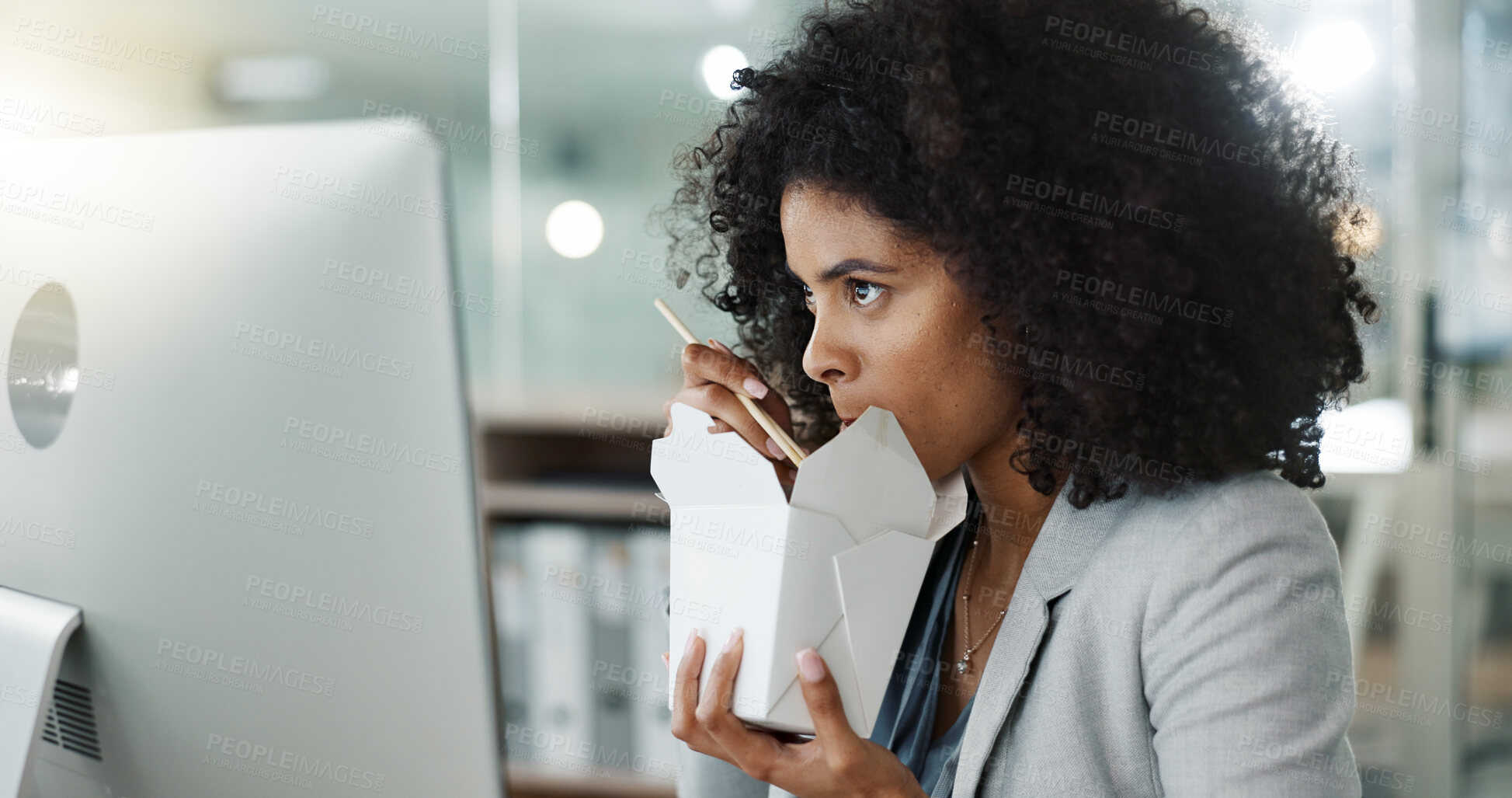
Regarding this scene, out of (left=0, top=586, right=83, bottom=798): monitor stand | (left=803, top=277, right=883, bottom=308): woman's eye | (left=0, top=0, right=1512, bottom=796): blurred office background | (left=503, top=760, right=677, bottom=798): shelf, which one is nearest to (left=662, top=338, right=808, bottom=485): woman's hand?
(left=803, top=277, right=883, bottom=308): woman's eye

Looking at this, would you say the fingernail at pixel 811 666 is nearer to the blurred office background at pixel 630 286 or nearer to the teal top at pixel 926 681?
A: the teal top at pixel 926 681

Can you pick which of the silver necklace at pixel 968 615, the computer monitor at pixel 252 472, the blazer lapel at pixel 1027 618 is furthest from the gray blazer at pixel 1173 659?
the computer monitor at pixel 252 472

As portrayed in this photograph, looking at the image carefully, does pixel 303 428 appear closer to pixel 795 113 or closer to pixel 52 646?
pixel 52 646

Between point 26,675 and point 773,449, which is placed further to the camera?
point 773,449

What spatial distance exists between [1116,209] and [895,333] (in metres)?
0.20

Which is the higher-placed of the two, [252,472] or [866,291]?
[866,291]

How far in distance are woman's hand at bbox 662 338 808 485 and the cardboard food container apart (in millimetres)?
86

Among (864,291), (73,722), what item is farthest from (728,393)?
(73,722)

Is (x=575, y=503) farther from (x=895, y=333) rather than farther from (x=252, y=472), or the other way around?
(x=252, y=472)

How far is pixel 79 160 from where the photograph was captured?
24.3 inches

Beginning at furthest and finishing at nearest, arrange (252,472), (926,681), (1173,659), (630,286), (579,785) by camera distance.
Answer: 1. (630,286)
2. (579,785)
3. (926,681)
4. (1173,659)
5. (252,472)

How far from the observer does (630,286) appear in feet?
7.21

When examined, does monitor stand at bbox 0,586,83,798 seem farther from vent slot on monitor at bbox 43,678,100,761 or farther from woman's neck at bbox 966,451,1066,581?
woman's neck at bbox 966,451,1066,581

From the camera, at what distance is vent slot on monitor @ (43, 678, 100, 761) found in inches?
24.5
